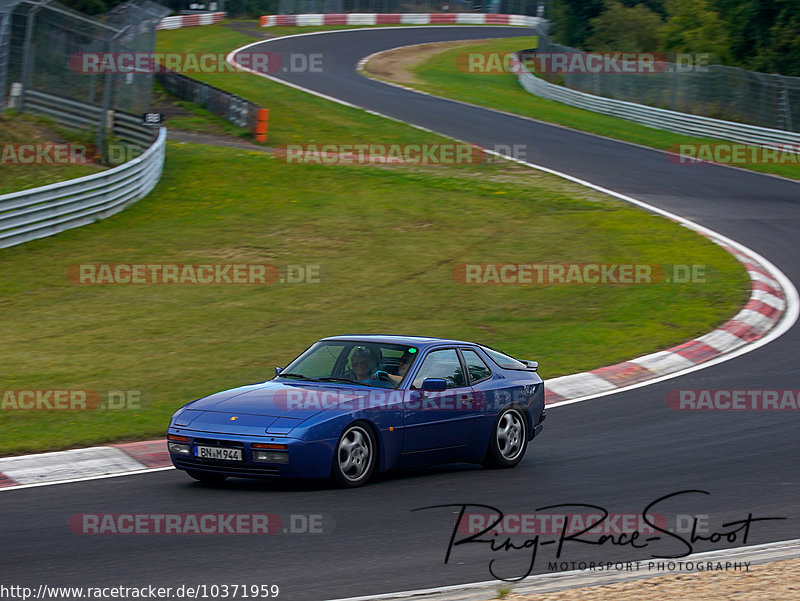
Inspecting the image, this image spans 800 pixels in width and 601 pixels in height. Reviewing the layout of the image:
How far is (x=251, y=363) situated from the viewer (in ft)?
43.3

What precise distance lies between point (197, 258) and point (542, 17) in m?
66.0

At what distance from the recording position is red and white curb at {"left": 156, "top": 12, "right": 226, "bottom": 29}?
65.9m

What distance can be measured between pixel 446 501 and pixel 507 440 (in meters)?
1.78

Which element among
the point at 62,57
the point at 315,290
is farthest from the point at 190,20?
the point at 315,290

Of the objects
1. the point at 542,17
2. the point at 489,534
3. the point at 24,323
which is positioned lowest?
the point at 24,323

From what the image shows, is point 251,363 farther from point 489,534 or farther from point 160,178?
point 160,178

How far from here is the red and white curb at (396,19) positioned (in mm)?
66938

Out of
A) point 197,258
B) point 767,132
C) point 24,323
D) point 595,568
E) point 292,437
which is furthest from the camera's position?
point 767,132

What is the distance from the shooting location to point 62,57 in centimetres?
2431

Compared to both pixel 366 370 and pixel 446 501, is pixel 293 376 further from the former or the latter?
pixel 446 501

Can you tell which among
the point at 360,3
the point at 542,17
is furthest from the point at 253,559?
the point at 542,17

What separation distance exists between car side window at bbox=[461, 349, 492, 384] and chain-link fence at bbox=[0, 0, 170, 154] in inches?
645

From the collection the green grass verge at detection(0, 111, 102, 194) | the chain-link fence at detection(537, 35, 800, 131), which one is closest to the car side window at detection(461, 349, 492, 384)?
the green grass verge at detection(0, 111, 102, 194)

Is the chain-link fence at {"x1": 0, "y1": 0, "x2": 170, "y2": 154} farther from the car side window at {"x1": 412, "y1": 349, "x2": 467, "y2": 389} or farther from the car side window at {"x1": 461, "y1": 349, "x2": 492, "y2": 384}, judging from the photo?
the car side window at {"x1": 412, "y1": 349, "x2": 467, "y2": 389}
